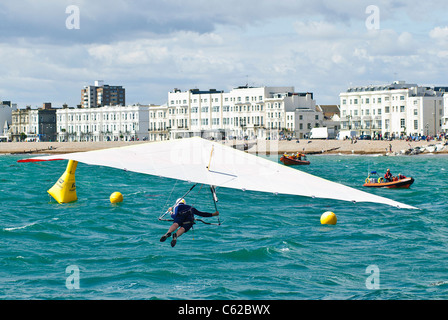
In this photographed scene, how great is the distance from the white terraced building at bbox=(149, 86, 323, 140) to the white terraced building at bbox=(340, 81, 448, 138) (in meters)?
8.02

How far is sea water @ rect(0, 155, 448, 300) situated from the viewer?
22.6 meters

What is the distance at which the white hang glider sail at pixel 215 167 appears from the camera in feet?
66.2

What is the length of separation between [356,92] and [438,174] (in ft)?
280

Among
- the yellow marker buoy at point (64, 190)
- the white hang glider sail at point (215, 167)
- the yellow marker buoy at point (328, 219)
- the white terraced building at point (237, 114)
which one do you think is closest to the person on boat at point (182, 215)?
the white hang glider sail at point (215, 167)

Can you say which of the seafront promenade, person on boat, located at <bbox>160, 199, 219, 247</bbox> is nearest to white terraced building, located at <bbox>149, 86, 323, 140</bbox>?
the seafront promenade

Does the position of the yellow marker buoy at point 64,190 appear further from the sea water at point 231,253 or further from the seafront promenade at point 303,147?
the seafront promenade at point 303,147

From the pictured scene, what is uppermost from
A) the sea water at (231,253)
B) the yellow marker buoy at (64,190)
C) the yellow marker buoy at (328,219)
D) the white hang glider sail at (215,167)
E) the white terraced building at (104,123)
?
the white terraced building at (104,123)

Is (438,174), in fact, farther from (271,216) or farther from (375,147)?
(375,147)

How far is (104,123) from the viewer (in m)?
182

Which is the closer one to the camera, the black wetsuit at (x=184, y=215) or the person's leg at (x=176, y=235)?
the person's leg at (x=176, y=235)

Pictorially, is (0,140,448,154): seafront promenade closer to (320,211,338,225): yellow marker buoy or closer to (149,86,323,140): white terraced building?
(149,86,323,140): white terraced building

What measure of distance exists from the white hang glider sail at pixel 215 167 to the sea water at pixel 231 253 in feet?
12.4

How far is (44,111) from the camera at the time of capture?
192 meters
